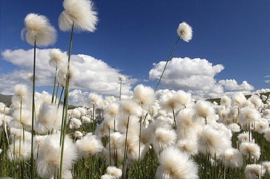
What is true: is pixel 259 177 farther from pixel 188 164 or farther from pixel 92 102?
pixel 92 102

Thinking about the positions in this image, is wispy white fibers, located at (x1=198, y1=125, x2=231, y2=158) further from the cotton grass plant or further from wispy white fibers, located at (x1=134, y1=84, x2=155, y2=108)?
wispy white fibers, located at (x1=134, y1=84, x2=155, y2=108)

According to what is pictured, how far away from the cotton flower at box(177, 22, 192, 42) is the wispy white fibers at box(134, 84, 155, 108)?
1.70 m

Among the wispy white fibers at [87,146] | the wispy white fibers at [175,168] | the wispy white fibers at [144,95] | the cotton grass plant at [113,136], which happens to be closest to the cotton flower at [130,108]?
the cotton grass plant at [113,136]

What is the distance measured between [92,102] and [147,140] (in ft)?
11.3

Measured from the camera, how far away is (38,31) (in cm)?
240

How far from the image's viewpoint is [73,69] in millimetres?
2375

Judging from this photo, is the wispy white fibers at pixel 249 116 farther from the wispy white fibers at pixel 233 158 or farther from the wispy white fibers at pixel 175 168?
the wispy white fibers at pixel 175 168

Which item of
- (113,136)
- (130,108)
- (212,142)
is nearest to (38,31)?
(130,108)

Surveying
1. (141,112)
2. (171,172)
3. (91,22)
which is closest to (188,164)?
(171,172)

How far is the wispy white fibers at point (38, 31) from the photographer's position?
94.0 inches

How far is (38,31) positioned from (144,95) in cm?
170

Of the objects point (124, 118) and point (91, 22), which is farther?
point (124, 118)

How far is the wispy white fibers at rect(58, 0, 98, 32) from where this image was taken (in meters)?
2.24

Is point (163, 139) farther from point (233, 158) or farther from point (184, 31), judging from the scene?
point (184, 31)
